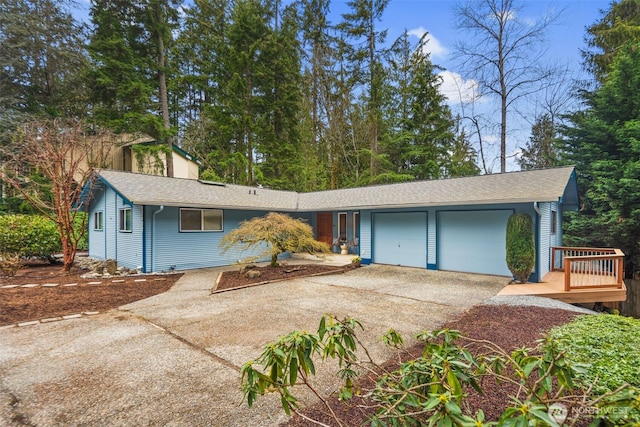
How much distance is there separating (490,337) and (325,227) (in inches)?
428

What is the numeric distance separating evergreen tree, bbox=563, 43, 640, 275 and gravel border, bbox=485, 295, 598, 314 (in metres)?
7.04

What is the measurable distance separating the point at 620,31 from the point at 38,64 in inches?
1167

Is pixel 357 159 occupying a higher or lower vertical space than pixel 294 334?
higher

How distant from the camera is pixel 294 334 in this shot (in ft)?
5.35

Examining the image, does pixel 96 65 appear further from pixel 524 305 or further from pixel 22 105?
pixel 524 305

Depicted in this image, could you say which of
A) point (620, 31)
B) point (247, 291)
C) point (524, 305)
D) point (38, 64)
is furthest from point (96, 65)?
point (620, 31)

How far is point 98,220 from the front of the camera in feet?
40.6

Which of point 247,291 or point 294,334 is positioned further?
point 247,291

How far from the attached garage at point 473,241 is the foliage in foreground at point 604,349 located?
15.6 feet

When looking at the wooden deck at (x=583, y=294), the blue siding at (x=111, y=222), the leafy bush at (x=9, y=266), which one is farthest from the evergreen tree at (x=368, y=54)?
the leafy bush at (x=9, y=266)

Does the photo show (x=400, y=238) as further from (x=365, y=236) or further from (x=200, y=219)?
(x=200, y=219)

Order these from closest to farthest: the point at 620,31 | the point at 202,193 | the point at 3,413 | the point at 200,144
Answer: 1. the point at 3,413
2. the point at 202,193
3. the point at 620,31
4. the point at 200,144

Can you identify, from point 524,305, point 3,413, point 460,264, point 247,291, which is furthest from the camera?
point 460,264

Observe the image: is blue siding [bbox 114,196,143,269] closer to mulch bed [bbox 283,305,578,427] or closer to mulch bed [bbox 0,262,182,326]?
mulch bed [bbox 0,262,182,326]
